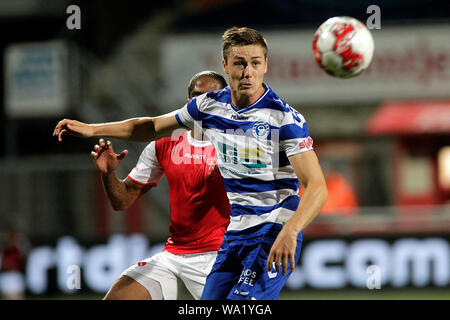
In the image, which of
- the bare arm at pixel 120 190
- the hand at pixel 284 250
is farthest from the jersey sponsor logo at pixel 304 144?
the bare arm at pixel 120 190

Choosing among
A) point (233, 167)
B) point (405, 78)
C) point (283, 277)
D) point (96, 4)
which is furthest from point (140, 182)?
point (96, 4)

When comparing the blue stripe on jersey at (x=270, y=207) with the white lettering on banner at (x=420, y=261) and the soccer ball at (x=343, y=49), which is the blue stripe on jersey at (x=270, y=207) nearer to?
the soccer ball at (x=343, y=49)

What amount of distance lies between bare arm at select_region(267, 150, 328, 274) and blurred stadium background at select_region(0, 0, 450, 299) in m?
8.82

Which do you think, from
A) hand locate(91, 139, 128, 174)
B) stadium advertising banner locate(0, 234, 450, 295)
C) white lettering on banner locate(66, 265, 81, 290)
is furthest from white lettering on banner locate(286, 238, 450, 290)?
hand locate(91, 139, 128, 174)

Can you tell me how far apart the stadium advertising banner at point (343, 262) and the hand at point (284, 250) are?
819 centimetres

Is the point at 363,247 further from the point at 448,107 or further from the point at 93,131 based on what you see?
the point at 93,131

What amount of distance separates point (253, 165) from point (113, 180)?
1.49m

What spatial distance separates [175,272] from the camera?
6.01 meters

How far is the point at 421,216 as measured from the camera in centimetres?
1434

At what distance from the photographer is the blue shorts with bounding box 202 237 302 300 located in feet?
15.6

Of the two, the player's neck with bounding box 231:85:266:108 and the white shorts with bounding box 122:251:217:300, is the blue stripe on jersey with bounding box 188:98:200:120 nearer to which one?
the player's neck with bounding box 231:85:266:108

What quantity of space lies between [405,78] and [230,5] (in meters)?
4.56

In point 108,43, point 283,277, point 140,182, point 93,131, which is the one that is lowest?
point 283,277

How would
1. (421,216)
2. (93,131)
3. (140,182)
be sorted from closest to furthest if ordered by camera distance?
(93,131) → (140,182) → (421,216)
